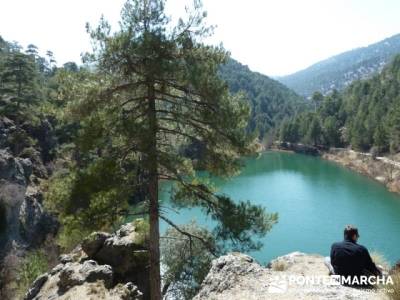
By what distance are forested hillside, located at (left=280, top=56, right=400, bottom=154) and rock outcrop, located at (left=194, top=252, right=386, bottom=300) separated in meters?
64.7

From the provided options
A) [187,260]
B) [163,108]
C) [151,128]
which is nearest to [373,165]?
[187,260]

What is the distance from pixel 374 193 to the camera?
181 feet

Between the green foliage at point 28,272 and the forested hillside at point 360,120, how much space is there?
6068 cm

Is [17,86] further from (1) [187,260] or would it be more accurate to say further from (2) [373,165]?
(2) [373,165]

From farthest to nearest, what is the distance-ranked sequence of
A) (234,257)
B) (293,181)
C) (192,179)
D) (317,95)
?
(317,95)
(293,181)
(192,179)
(234,257)

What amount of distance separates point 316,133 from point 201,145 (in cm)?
9299

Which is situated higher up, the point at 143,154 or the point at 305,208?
the point at 143,154

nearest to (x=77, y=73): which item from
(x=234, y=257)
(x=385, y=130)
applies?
(x=234, y=257)

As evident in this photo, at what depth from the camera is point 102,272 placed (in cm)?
1405

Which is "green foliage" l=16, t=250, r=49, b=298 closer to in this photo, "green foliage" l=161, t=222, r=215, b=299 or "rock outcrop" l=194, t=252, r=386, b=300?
"green foliage" l=161, t=222, r=215, b=299

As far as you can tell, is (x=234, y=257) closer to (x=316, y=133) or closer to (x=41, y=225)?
(x=41, y=225)

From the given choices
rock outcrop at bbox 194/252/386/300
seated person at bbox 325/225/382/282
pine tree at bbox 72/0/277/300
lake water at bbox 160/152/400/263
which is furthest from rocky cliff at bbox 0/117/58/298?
seated person at bbox 325/225/382/282

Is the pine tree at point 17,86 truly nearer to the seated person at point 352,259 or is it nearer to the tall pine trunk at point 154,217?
the tall pine trunk at point 154,217

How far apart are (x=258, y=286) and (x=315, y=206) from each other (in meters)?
41.2
